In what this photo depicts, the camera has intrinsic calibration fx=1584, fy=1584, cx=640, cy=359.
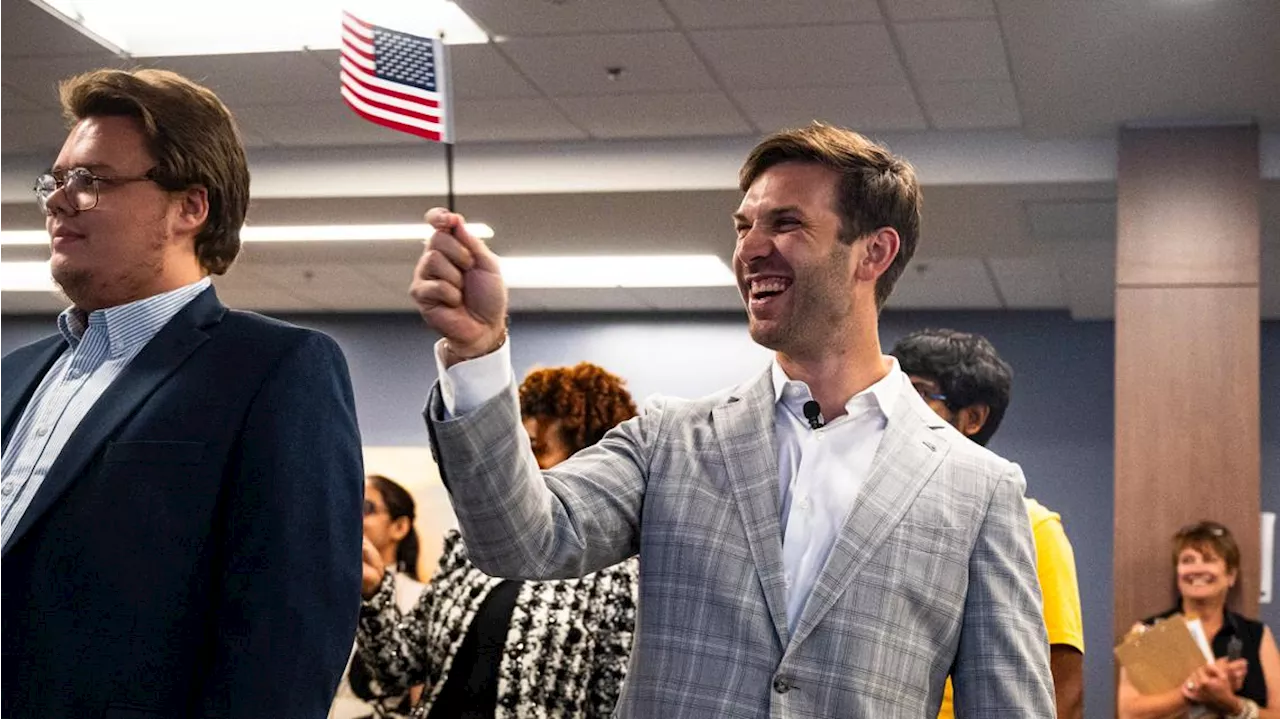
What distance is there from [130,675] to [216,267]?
0.58m

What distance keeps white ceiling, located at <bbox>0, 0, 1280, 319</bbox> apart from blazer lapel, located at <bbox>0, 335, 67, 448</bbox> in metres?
3.70

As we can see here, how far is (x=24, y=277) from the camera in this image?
10852mm

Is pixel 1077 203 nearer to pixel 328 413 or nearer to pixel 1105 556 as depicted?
pixel 1105 556

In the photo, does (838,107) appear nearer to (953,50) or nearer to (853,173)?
(953,50)

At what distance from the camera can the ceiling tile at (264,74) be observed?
20.4 ft

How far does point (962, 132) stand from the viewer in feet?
23.3

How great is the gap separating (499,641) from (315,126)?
4880 mm

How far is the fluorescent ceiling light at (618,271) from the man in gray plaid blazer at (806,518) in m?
7.09

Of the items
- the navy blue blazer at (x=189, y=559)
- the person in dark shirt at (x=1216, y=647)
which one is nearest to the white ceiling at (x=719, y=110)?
the person in dark shirt at (x=1216, y=647)

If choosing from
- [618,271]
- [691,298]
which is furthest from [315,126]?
[691,298]

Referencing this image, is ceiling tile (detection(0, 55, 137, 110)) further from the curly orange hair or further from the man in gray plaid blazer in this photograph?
the man in gray plaid blazer

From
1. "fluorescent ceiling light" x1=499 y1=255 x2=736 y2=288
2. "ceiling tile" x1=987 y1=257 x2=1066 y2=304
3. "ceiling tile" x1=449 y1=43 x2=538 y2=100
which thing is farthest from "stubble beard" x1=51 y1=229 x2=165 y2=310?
"ceiling tile" x1=987 y1=257 x2=1066 y2=304

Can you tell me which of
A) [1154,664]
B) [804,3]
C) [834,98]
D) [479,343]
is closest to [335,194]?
[834,98]

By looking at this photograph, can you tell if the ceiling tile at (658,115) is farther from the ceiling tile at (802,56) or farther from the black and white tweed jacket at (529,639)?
the black and white tweed jacket at (529,639)
